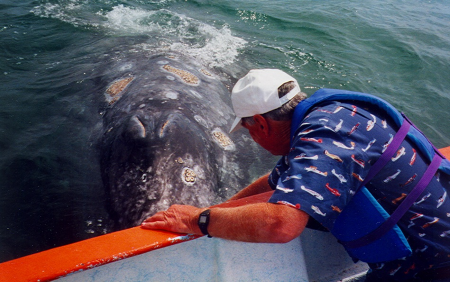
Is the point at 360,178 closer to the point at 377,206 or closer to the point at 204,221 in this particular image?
the point at 377,206

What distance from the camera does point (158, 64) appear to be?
249 inches

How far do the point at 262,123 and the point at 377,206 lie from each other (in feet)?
2.84

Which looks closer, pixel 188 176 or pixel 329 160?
pixel 329 160

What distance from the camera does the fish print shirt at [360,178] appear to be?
6.19ft

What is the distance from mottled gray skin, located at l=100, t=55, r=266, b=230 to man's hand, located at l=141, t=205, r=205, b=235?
85 cm

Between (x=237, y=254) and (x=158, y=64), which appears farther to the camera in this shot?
(x=158, y=64)

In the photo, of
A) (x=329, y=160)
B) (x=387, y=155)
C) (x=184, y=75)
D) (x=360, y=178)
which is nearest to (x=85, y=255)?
(x=329, y=160)

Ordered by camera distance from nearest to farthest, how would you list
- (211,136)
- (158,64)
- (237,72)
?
(211,136) → (158,64) → (237,72)

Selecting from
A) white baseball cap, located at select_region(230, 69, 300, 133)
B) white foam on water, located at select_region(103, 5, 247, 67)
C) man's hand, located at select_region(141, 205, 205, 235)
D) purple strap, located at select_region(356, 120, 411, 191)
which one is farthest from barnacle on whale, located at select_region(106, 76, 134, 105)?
purple strap, located at select_region(356, 120, 411, 191)

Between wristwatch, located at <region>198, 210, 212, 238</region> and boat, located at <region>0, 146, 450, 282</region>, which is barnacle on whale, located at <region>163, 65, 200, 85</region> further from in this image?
wristwatch, located at <region>198, 210, 212, 238</region>

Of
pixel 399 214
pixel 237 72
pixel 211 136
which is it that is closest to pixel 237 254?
pixel 399 214

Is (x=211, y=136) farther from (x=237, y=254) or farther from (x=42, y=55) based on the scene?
(x=42, y=55)

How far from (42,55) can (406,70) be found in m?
8.63

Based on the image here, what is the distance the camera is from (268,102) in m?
2.30
